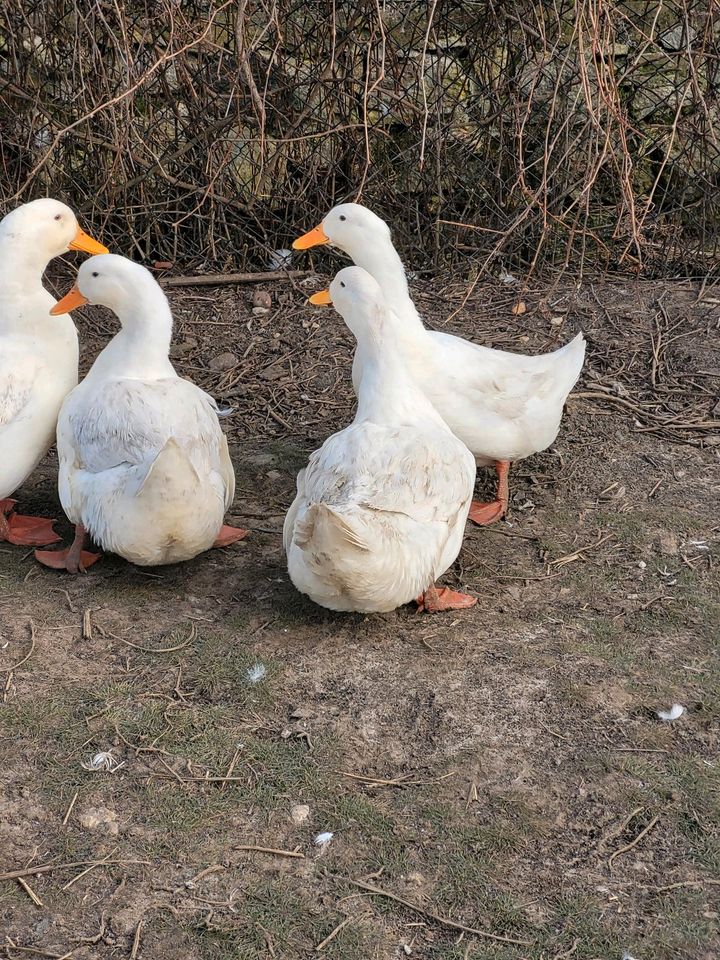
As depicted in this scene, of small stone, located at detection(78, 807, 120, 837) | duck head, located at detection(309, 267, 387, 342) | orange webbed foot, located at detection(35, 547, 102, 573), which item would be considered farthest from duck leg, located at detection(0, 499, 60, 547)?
small stone, located at detection(78, 807, 120, 837)

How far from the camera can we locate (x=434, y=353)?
4.73m

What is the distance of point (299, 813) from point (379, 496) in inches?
45.8

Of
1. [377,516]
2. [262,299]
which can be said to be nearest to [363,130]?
[262,299]

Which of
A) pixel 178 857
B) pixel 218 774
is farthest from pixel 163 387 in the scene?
pixel 178 857

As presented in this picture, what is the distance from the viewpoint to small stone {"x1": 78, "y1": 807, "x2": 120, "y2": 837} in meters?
3.03

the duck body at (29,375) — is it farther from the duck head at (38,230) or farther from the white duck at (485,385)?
the white duck at (485,385)

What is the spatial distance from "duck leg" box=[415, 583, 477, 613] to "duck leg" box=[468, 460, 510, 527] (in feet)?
2.11

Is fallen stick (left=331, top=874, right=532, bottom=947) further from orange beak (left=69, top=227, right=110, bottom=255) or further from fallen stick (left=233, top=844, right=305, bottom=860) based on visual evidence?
orange beak (left=69, top=227, right=110, bottom=255)

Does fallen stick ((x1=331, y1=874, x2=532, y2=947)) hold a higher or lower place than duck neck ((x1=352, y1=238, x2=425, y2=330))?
lower

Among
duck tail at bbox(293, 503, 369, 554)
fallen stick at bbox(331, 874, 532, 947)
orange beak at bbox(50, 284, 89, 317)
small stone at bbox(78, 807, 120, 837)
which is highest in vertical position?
orange beak at bbox(50, 284, 89, 317)

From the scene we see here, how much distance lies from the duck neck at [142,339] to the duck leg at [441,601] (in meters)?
1.52

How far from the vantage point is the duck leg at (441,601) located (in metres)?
4.03

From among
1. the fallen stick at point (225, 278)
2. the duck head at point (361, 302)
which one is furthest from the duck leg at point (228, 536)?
the fallen stick at point (225, 278)

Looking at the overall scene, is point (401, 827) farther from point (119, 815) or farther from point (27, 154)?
point (27, 154)
